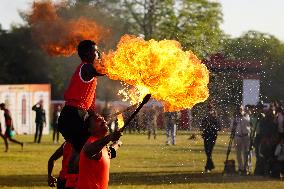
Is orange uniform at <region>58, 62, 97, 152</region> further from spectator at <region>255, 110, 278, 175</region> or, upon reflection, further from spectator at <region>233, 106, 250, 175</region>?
spectator at <region>255, 110, 278, 175</region>

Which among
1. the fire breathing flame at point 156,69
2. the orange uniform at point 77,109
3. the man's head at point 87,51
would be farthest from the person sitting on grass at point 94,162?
the man's head at point 87,51

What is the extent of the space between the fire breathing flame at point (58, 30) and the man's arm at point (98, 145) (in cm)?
959

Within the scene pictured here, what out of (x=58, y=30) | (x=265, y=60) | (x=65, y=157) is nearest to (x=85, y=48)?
(x=65, y=157)

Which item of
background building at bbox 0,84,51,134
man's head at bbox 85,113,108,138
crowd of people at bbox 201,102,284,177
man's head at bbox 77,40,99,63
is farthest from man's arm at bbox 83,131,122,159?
background building at bbox 0,84,51,134

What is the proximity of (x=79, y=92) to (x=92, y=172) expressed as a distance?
1.82 m

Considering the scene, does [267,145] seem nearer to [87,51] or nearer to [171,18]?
[87,51]

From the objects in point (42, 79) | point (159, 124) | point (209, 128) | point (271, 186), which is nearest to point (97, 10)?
point (159, 124)

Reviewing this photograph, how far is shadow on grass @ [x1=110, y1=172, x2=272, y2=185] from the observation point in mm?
17742

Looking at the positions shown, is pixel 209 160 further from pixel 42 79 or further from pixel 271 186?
pixel 42 79

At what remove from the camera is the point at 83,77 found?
8.99 m

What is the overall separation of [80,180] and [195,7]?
179 ft

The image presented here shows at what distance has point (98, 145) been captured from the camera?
7.27m

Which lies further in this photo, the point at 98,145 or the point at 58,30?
the point at 58,30

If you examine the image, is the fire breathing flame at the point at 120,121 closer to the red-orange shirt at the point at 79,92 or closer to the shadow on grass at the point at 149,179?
the red-orange shirt at the point at 79,92
